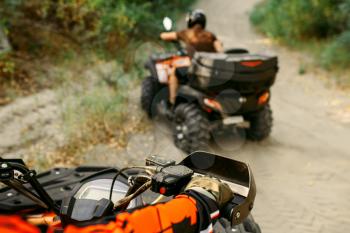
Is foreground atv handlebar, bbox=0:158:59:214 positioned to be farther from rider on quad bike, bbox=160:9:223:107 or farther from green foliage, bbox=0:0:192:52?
green foliage, bbox=0:0:192:52

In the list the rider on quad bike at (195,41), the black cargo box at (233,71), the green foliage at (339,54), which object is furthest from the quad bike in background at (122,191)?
the green foliage at (339,54)

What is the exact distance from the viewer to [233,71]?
4.64 meters

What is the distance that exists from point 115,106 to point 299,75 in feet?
17.5

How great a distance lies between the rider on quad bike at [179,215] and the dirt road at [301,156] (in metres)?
→ 2.29

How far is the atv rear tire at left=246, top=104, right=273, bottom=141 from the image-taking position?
570 cm

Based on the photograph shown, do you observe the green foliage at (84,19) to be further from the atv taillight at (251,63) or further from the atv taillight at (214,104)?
the atv taillight at (251,63)

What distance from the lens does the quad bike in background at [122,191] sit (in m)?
1.87

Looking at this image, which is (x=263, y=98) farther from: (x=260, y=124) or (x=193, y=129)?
(x=193, y=129)

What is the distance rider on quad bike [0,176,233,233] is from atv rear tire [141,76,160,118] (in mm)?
4671

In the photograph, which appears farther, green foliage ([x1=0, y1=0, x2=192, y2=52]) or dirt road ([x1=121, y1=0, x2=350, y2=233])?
green foliage ([x1=0, y1=0, x2=192, y2=52])

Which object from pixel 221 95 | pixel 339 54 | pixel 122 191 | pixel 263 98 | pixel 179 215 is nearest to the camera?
pixel 179 215

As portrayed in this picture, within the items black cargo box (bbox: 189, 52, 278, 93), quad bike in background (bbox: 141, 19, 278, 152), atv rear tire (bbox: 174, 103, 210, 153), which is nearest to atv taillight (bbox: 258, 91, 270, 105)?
quad bike in background (bbox: 141, 19, 278, 152)

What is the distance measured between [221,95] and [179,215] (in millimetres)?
3407

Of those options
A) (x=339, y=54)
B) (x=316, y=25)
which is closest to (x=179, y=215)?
(x=339, y=54)
